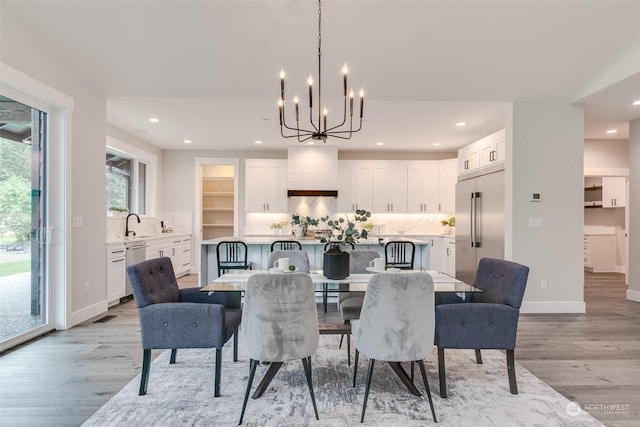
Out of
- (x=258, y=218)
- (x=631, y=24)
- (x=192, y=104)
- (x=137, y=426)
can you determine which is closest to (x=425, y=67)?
(x=631, y=24)

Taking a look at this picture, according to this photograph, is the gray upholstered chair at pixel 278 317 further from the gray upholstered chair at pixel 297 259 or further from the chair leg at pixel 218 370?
the gray upholstered chair at pixel 297 259

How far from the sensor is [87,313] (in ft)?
12.4

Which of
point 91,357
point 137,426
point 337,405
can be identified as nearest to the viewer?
point 137,426

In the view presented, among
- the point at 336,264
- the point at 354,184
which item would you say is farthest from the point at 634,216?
the point at 336,264

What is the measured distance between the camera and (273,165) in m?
6.95

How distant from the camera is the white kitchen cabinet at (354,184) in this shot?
6.96 meters

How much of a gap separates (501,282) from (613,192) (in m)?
6.95

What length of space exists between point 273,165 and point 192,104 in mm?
2674

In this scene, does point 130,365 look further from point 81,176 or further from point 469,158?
point 469,158

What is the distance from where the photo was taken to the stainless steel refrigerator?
4.37 meters

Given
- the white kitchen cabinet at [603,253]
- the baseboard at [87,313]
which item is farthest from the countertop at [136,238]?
the white kitchen cabinet at [603,253]

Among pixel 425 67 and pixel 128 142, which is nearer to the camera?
pixel 425 67

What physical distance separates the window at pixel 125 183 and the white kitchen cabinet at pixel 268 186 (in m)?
2.09

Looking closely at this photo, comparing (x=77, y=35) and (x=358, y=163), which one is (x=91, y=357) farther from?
(x=358, y=163)
